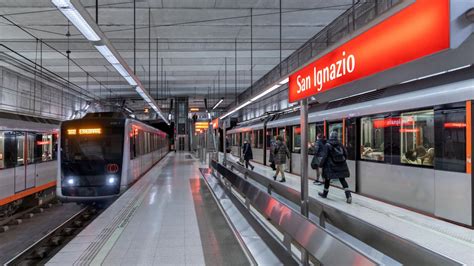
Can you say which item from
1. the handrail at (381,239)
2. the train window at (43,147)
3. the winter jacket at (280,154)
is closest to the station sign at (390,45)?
the handrail at (381,239)

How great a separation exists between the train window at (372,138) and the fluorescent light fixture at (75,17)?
6.02m

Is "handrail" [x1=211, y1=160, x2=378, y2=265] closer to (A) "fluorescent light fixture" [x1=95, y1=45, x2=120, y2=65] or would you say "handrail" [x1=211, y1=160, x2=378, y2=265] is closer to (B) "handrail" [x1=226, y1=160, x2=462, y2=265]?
(B) "handrail" [x1=226, y1=160, x2=462, y2=265]

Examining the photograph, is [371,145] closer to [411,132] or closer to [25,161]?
[411,132]

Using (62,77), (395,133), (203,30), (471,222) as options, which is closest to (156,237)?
(471,222)

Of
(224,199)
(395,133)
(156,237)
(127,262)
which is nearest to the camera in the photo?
(127,262)

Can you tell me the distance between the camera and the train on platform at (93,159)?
8609 mm

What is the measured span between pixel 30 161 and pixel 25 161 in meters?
0.35

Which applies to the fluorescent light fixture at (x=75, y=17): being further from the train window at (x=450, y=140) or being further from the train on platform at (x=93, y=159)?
the train window at (x=450, y=140)

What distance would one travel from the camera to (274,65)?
16578mm

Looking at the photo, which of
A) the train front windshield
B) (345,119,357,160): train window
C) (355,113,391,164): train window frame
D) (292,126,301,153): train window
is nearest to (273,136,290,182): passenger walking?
(292,126,301,153): train window

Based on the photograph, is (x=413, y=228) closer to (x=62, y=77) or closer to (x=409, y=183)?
(x=409, y=183)

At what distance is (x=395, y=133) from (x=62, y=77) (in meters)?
16.9

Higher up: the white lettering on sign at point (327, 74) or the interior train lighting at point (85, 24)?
the interior train lighting at point (85, 24)

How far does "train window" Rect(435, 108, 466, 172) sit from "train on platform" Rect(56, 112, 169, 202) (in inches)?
272
